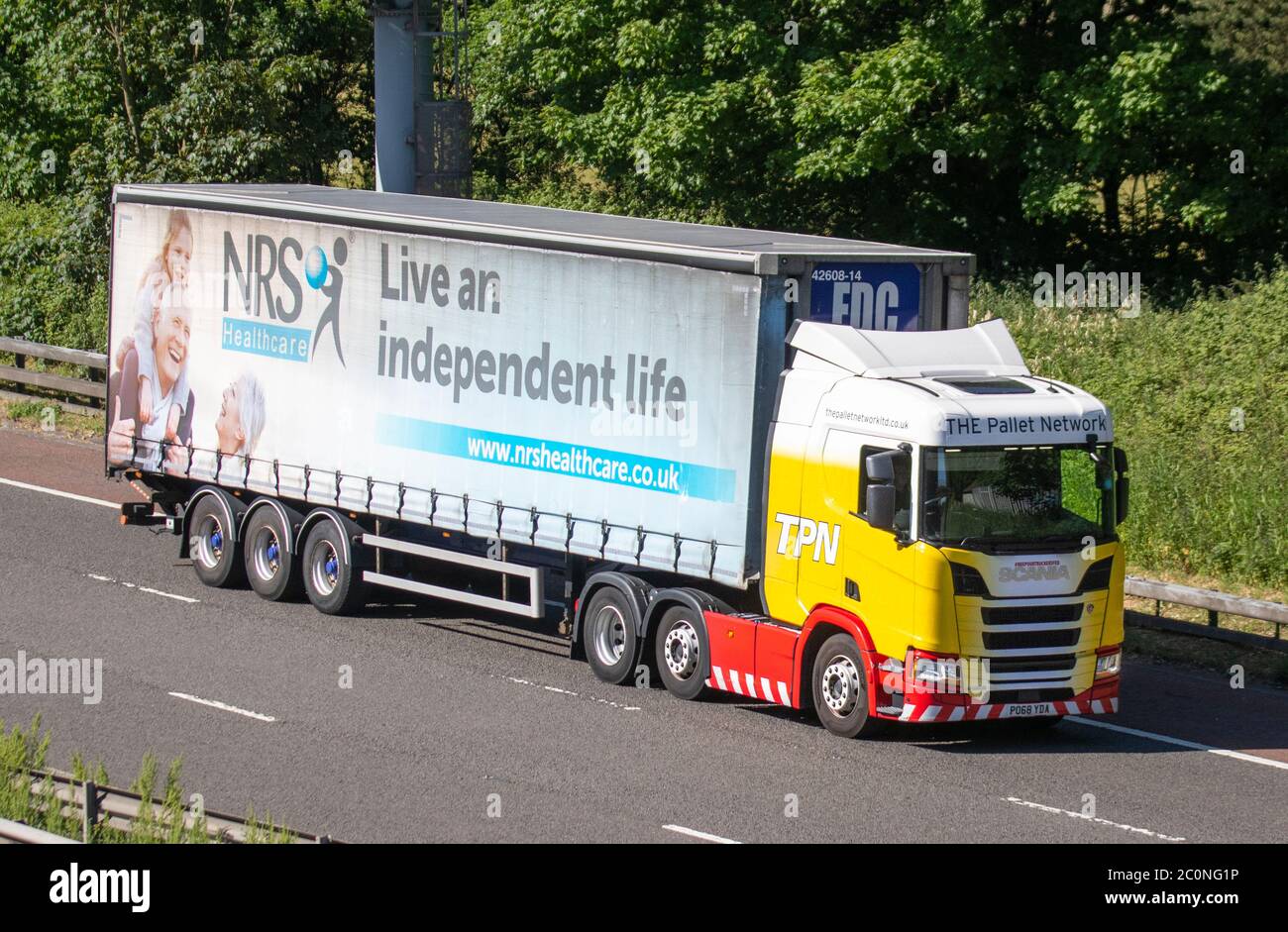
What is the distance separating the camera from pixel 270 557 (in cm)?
1814

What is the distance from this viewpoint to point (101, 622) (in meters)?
16.6

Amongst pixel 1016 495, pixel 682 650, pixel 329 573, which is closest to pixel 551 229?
Answer: pixel 682 650

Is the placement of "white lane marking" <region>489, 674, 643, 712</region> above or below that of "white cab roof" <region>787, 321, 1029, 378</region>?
below

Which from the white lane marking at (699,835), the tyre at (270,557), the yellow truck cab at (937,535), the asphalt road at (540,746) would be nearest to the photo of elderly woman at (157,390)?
the tyre at (270,557)

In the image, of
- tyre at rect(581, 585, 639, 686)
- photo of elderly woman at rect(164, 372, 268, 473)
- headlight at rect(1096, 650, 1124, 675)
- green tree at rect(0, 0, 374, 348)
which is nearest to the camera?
headlight at rect(1096, 650, 1124, 675)

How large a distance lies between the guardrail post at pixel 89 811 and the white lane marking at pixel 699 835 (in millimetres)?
3623

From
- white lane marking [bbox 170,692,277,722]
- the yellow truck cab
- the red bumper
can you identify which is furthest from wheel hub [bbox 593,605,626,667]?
white lane marking [bbox 170,692,277,722]

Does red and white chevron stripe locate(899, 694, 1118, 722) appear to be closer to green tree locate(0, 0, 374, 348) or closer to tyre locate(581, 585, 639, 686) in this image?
tyre locate(581, 585, 639, 686)

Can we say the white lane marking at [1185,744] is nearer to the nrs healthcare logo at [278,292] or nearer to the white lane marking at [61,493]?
the nrs healthcare logo at [278,292]

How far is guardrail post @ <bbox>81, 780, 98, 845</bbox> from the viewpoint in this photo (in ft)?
29.9

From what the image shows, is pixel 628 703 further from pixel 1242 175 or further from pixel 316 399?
pixel 1242 175

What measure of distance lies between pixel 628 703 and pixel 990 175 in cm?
1510

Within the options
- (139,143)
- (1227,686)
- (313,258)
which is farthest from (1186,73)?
(139,143)

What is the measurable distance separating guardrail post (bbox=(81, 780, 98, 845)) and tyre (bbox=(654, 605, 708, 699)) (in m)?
6.05
